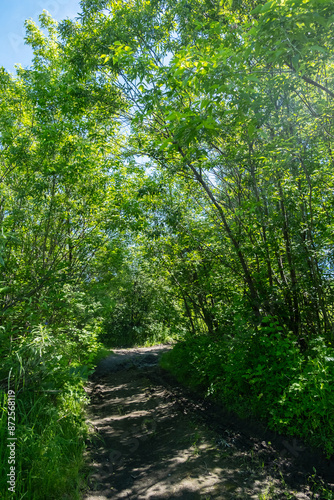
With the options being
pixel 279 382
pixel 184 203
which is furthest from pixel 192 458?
pixel 184 203

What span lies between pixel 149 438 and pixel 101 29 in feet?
22.7

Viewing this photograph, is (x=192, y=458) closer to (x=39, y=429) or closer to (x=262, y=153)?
(x=39, y=429)

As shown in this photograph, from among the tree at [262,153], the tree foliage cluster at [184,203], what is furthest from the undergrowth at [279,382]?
the tree at [262,153]

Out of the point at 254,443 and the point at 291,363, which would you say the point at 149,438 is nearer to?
the point at 254,443

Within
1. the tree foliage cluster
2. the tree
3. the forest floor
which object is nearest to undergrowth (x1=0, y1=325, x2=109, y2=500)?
the tree foliage cluster

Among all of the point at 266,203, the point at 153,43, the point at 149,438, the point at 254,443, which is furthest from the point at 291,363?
the point at 153,43

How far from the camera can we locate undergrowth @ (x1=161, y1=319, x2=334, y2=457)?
3668mm

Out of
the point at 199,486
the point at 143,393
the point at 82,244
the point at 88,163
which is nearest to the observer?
the point at 199,486

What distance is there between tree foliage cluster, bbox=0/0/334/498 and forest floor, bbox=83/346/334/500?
34 cm

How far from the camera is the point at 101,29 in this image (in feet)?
16.8

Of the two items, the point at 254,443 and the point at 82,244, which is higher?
the point at 82,244

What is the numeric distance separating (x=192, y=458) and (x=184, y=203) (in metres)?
5.06

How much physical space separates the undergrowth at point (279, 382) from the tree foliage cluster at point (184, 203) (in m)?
0.03

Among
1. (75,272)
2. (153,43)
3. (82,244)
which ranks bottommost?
(75,272)
